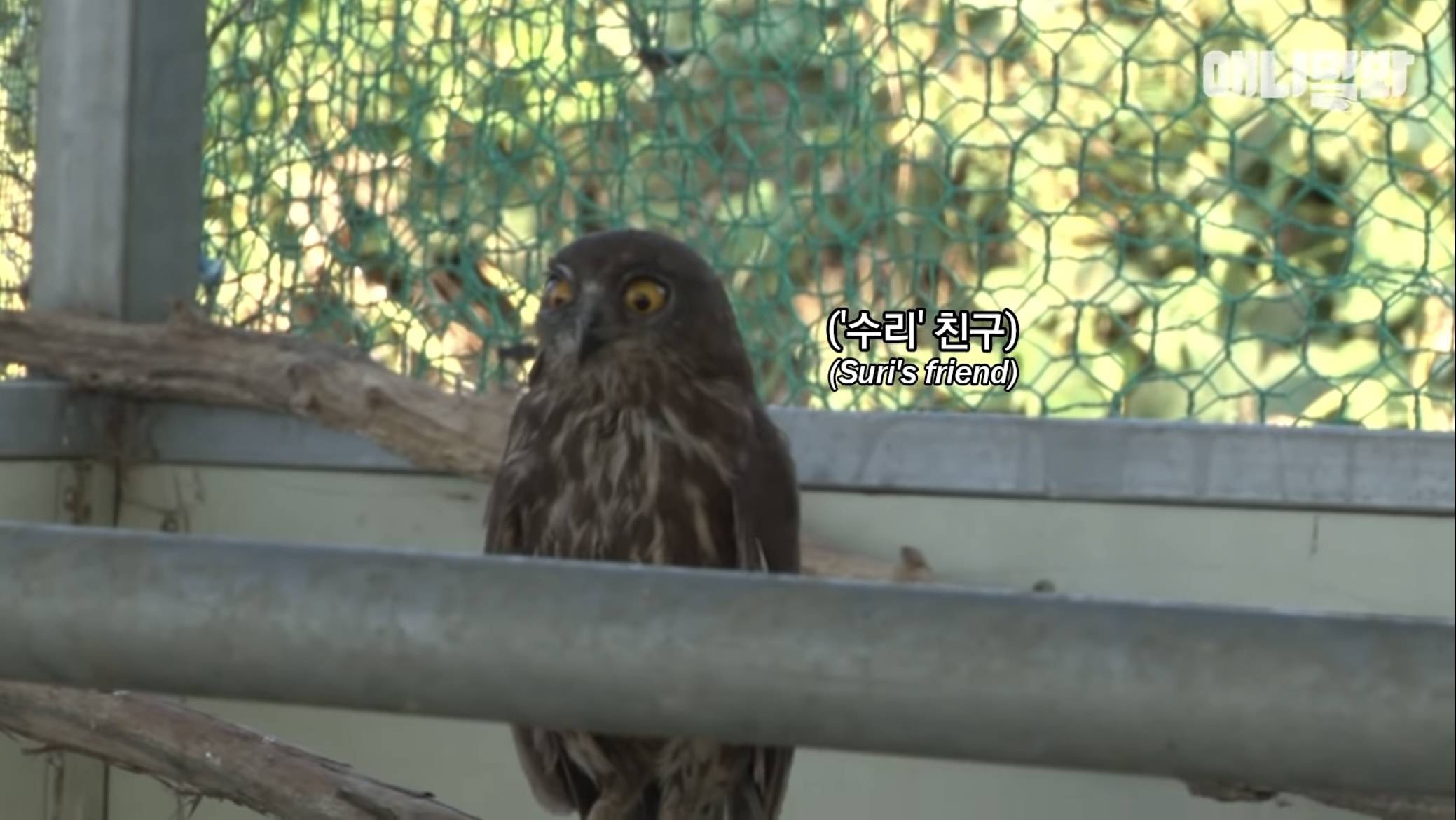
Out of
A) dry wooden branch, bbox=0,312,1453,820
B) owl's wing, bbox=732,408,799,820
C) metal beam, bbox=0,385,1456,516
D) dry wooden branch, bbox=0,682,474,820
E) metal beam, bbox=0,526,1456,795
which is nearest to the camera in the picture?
metal beam, bbox=0,526,1456,795

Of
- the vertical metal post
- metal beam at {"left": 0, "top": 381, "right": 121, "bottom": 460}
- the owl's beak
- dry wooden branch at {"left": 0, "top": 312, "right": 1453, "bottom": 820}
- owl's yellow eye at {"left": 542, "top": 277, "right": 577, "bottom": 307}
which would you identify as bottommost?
metal beam at {"left": 0, "top": 381, "right": 121, "bottom": 460}

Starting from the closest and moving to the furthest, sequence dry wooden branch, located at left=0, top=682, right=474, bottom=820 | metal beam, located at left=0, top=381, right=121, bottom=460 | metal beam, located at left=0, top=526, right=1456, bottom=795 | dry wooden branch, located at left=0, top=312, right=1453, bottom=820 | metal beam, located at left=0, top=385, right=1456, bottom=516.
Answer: metal beam, located at left=0, top=526, right=1456, bottom=795, dry wooden branch, located at left=0, top=682, right=474, bottom=820, metal beam, located at left=0, top=385, right=1456, bottom=516, dry wooden branch, located at left=0, top=312, right=1453, bottom=820, metal beam, located at left=0, top=381, right=121, bottom=460

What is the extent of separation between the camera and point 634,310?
8.61 ft

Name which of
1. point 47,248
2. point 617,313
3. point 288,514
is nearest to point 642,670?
point 617,313

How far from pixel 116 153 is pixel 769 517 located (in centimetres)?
143

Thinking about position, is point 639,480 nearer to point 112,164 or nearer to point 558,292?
point 558,292

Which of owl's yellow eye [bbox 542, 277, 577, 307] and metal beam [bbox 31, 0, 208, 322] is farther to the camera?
metal beam [bbox 31, 0, 208, 322]

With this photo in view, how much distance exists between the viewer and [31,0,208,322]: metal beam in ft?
11.2

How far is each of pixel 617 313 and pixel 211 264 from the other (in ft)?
3.97

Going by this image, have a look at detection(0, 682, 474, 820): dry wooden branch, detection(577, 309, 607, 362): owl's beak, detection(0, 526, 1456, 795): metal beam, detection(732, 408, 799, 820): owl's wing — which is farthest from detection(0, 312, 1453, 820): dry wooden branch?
detection(0, 526, 1456, 795): metal beam

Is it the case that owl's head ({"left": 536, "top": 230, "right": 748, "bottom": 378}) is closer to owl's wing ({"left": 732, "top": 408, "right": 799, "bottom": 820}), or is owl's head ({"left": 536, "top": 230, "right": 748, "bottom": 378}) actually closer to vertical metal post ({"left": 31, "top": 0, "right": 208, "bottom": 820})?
owl's wing ({"left": 732, "top": 408, "right": 799, "bottom": 820})

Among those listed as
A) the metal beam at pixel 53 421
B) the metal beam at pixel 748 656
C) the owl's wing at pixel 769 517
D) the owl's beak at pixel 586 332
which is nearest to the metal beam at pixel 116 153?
the metal beam at pixel 53 421

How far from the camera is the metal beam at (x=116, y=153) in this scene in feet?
11.2

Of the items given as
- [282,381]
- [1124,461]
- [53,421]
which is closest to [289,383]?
[282,381]
